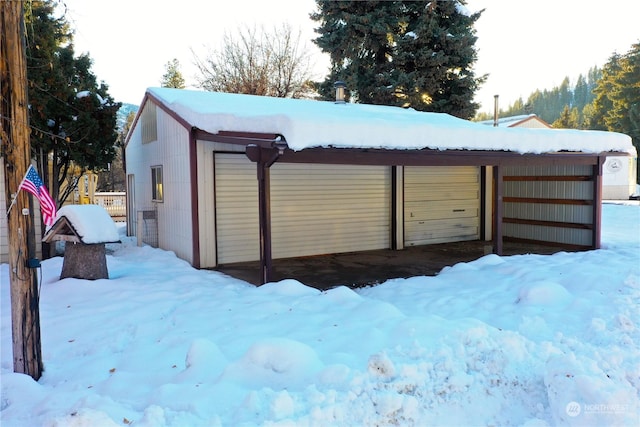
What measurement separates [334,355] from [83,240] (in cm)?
439

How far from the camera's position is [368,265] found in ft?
28.3

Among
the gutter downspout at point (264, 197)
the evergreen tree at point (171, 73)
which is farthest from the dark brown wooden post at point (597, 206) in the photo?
the evergreen tree at point (171, 73)

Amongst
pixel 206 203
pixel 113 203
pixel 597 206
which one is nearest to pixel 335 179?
pixel 206 203

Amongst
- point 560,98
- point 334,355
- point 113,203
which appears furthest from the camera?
point 560,98

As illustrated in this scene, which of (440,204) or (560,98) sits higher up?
(560,98)

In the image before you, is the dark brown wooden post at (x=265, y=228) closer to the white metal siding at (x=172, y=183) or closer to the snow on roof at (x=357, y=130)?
the snow on roof at (x=357, y=130)

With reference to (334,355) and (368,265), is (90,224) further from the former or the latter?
(368,265)

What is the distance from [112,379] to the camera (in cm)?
365

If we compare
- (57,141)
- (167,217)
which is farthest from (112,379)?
(57,141)

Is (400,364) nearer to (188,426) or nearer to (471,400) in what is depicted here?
(471,400)

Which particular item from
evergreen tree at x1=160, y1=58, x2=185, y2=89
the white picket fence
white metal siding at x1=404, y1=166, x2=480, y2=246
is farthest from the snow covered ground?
evergreen tree at x1=160, y1=58, x2=185, y2=89

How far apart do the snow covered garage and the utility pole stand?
2.67 m

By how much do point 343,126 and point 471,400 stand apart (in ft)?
12.2

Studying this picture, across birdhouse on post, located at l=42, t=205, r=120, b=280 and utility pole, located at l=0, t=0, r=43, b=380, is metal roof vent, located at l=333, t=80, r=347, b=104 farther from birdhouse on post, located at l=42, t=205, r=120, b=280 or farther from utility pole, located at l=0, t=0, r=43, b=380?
utility pole, located at l=0, t=0, r=43, b=380
